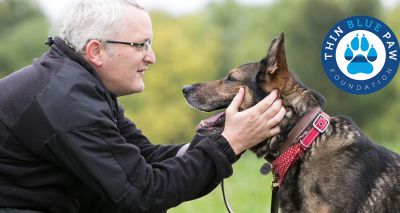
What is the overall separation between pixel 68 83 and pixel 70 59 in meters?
0.28

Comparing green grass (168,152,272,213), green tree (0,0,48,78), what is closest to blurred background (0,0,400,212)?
green tree (0,0,48,78)

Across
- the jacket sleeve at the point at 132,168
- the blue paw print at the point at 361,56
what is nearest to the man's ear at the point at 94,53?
the jacket sleeve at the point at 132,168

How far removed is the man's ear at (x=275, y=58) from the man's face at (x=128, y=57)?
0.80 meters

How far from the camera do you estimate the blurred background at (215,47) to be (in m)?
36.7

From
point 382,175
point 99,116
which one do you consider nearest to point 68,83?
point 99,116

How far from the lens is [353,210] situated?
3801mm

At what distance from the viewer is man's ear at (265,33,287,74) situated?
392 centimetres

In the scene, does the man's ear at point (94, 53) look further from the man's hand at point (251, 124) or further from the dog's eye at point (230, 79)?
the dog's eye at point (230, 79)

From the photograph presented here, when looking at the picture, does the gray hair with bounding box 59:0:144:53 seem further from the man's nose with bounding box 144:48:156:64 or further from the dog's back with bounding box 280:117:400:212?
the dog's back with bounding box 280:117:400:212

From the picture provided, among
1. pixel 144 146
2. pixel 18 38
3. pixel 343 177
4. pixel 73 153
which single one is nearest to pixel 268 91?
pixel 343 177

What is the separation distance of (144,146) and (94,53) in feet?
3.79

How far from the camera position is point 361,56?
234 inches

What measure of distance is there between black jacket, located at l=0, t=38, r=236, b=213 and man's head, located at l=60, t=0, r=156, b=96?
0.11m

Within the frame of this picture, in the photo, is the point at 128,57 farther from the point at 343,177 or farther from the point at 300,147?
the point at 343,177
